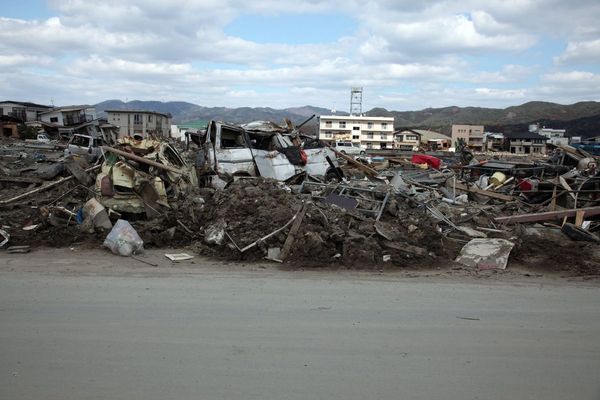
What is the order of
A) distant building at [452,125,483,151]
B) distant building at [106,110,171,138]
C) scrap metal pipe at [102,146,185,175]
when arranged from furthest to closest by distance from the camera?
1. distant building at [452,125,483,151]
2. distant building at [106,110,171,138]
3. scrap metal pipe at [102,146,185,175]

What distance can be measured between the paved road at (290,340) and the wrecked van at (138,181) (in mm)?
3269

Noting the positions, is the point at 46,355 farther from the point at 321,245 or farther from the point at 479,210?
the point at 479,210

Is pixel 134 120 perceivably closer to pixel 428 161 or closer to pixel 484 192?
pixel 428 161

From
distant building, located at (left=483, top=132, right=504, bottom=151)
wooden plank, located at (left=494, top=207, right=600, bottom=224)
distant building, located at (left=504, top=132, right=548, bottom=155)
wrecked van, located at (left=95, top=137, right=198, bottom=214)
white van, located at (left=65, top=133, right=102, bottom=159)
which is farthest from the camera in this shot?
distant building, located at (left=483, top=132, right=504, bottom=151)

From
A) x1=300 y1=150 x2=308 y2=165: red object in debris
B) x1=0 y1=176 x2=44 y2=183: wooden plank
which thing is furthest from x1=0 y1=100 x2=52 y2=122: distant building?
x1=300 y1=150 x2=308 y2=165: red object in debris

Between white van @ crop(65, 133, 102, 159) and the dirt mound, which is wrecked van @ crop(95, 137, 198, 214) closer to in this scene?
the dirt mound

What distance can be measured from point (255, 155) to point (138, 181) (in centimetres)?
429

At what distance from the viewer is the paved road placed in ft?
11.6

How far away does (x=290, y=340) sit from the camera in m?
4.34

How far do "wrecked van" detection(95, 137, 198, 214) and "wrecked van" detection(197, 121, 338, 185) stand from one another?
1800 mm

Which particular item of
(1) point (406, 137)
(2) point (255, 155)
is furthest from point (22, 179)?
(1) point (406, 137)

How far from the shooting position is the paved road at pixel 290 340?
140 inches

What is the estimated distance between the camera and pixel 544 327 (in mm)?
4824

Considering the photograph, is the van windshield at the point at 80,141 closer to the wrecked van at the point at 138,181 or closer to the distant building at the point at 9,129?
the wrecked van at the point at 138,181
